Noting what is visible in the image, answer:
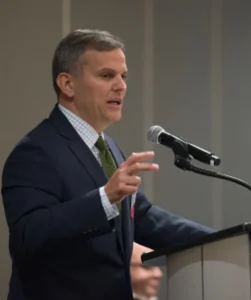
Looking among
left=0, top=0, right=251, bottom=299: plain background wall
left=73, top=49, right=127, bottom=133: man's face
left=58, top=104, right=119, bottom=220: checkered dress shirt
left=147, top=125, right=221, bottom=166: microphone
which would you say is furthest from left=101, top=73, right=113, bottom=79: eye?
left=0, top=0, right=251, bottom=299: plain background wall

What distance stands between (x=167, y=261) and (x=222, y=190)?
1.36 m

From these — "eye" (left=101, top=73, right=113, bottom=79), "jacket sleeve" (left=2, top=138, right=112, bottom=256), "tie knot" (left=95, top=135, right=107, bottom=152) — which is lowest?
"jacket sleeve" (left=2, top=138, right=112, bottom=256)

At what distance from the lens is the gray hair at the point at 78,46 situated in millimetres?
1641

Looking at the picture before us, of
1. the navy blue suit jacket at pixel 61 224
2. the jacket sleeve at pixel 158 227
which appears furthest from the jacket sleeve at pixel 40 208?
the jacket sleeve at pixel 158 227

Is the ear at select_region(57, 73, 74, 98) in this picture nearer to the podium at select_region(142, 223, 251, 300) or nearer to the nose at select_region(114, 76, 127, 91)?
the nose at select_region(114, 76, 127, 91)

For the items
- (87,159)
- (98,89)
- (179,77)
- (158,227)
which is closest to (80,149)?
(87,159)

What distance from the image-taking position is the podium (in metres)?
1.19

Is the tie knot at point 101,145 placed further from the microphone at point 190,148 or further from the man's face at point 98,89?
the microphone at point 190,148

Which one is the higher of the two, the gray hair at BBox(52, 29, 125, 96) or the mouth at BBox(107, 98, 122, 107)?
the gray hair at BBox(52, 29, 125, 96)

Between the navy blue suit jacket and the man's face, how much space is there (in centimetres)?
7

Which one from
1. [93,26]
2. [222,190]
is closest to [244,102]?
[222,190]

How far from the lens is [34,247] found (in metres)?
1.34

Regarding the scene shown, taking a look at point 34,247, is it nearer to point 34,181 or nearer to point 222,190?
point 34,181

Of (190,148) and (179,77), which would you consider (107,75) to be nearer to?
(190,148)
